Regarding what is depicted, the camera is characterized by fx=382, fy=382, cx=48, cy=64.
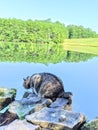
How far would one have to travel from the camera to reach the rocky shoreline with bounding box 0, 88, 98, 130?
5.58 m

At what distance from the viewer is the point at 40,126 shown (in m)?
5.82

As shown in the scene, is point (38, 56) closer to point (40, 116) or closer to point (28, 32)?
point (40, 116)

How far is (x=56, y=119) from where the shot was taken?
233 inches

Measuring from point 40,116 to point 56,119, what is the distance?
0.30 metres

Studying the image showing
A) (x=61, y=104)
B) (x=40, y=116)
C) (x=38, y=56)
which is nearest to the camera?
(x=40, y=116)

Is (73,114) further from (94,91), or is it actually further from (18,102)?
(94,91)

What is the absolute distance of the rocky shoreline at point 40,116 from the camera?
5582 millimetres

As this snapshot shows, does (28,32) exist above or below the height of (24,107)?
below

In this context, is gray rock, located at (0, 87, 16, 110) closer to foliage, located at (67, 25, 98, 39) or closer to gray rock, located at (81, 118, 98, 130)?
gray rock, located at (81, 118, 98, 130)

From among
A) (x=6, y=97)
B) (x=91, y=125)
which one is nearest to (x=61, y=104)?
(x=6, y=97)

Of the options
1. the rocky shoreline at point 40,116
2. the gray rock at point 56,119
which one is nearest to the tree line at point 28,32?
the rocky shoreline at point 40,116

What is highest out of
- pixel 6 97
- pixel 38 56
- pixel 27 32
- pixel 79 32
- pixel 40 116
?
pixel 40 116

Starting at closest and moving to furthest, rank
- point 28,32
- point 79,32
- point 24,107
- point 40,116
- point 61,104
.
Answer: point 40,116, point 24,107, point 61,104, point 28,32, point 79,32

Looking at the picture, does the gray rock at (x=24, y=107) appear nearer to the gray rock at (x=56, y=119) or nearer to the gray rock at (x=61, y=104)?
the gray rock at (x=61, y=104)
